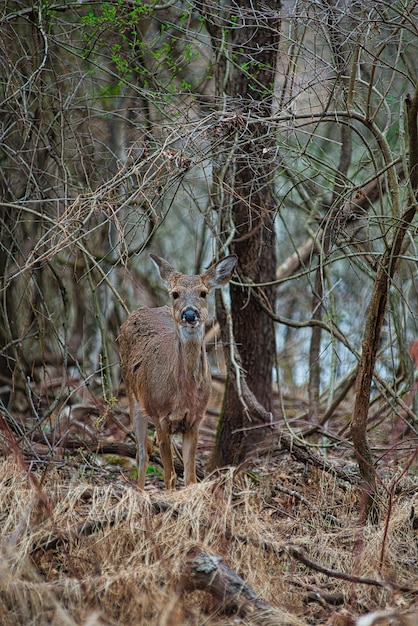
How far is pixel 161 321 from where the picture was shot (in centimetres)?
859

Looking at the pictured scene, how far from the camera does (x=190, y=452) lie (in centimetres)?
752

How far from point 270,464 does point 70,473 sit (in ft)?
7.10

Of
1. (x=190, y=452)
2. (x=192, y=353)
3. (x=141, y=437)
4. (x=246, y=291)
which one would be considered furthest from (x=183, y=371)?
(x=246, y=291)

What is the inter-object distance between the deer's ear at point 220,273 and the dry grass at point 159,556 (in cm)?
205

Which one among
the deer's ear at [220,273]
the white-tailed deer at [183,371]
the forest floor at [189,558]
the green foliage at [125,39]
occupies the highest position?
the green foliage at [125,39]

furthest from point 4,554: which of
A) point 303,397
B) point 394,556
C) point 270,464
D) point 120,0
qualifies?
point 303,397


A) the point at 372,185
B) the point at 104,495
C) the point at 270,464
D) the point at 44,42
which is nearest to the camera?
A: the point at 104,495

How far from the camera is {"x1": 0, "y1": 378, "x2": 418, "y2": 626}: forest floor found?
4688 millimetres

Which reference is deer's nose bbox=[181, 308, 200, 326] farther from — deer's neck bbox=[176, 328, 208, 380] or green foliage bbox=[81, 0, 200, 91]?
green foliage bbox=[81, 0, 200, 91]

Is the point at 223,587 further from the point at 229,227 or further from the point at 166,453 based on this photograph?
the point at 229,227

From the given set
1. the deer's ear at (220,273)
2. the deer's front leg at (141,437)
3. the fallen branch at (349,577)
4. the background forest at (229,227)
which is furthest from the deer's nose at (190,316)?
the fallen branch at (349,577)

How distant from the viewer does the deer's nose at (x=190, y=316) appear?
23.6 ft

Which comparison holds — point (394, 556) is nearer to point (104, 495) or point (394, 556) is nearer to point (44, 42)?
point (104, 495)

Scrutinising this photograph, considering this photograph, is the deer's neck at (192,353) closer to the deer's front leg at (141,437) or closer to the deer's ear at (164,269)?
the deer's ear at (164,269)
